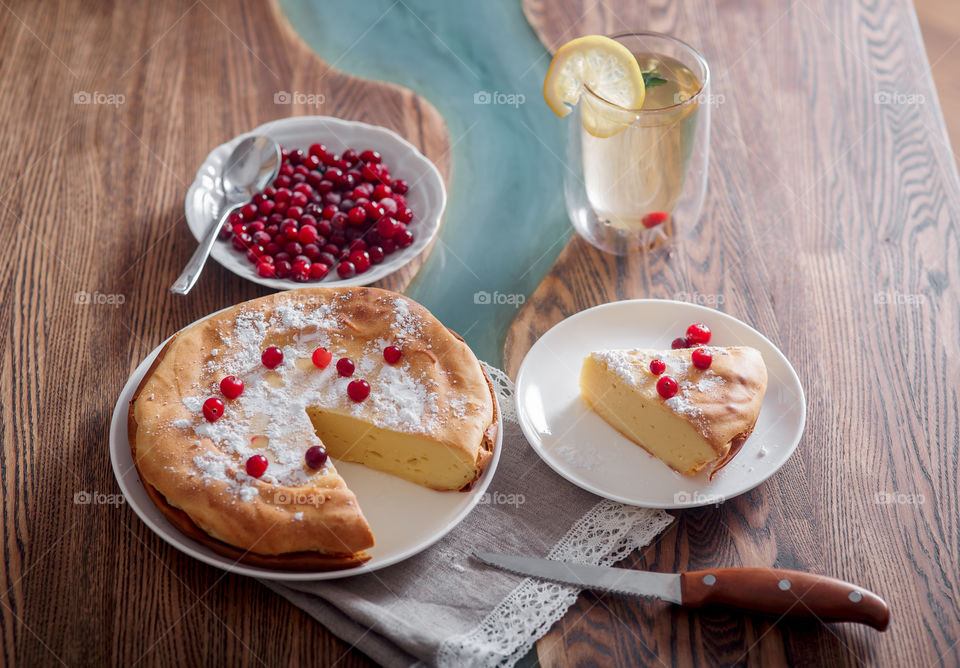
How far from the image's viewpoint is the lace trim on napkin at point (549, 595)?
183cm

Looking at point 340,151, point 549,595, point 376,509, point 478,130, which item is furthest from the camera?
point 478,130

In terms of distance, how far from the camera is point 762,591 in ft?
6.05

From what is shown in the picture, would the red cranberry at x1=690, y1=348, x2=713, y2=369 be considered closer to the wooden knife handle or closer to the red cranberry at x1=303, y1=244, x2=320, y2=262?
the wooden knife handle

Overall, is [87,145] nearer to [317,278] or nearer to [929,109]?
[317,278]

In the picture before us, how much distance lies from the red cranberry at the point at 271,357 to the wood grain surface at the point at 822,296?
27.3 inches

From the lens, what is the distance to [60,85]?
10.7 ft

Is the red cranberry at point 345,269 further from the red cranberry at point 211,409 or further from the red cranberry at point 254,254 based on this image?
the red cranberry at point 211,409

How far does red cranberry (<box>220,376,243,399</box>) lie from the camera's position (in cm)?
210

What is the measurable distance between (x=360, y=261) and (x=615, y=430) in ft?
3.04

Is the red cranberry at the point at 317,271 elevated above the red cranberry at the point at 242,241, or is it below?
below

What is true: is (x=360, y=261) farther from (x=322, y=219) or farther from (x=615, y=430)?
(x=615, y=430)

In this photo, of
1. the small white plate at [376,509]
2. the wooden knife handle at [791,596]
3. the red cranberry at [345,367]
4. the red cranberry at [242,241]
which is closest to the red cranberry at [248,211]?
the red cranberry at [242,241]

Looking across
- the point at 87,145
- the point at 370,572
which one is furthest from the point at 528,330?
the point at 87,145

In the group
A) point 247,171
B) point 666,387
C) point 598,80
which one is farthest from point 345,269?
point 666,387
